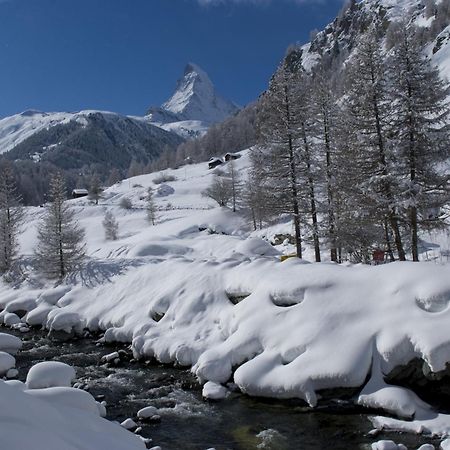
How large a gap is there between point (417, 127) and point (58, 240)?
28099 millimetres

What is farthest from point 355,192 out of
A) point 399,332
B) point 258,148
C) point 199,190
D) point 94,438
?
point 199,190

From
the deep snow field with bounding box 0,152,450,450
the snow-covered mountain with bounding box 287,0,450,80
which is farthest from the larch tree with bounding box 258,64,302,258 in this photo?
the snow-covered mountain with bounding box 287,0,450,80

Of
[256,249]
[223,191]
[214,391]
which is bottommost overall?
[214,391]

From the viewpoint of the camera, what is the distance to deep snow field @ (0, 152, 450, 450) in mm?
12172

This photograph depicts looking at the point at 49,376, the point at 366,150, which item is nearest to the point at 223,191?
the point at 366,150

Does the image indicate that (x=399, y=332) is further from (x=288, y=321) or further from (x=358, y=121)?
(x=358, y=121)

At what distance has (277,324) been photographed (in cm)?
1572

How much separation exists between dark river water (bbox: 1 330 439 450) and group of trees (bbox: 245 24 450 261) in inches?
439

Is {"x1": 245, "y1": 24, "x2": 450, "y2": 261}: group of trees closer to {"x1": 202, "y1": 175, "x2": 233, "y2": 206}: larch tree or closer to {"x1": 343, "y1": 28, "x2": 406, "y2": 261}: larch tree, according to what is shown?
{"x1": 343, "y1": 28, "x2": 406, "y2": 261}: larch tree

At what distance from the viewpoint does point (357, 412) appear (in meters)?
12.1

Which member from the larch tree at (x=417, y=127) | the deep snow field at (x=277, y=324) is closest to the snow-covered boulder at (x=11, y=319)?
the deep snow field at (x=277, y=324)

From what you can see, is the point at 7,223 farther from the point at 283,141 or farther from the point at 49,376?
the point at 49,376

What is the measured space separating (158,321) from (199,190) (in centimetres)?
8658

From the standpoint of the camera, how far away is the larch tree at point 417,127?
20.3 m
